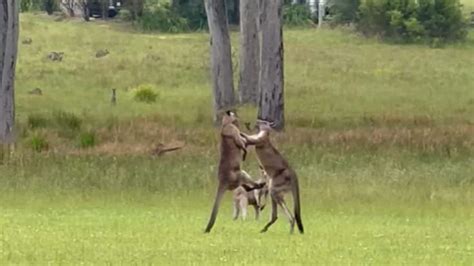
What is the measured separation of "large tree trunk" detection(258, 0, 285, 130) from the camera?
29672 mm

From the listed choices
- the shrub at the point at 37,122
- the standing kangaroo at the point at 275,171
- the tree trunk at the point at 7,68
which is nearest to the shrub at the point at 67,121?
the shrub at the point at 37,122

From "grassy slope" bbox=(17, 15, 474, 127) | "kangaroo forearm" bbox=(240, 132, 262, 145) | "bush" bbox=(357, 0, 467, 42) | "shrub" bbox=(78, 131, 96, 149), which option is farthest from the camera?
"bush" bbox=(357, 0, 467, 42)

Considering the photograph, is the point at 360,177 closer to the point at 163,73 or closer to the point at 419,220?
the point at 419,220

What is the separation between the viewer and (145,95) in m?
40.5

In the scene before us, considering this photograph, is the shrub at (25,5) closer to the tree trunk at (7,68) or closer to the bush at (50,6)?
the bush at (50,6)

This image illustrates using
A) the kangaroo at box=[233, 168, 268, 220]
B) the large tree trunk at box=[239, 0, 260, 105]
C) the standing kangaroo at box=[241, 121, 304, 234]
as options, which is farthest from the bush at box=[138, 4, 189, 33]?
the standing kangaroo at box=[241, 121, 304, 234]

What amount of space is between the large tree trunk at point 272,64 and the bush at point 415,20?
3650 cm

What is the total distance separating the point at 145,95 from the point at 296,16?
37779 mm

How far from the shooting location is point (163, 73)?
49.1m

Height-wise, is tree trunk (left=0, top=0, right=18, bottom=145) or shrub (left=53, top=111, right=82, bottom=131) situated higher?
tree trunk (left=0, top=0, right=18, bottom=145)

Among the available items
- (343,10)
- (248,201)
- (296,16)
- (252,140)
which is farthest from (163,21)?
(252,140)

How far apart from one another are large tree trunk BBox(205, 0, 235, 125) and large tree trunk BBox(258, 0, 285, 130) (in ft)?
14.2

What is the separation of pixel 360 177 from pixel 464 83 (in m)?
24.5

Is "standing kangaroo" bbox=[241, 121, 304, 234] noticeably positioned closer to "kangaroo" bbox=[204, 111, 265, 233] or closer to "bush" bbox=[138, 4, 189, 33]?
"kangaroo" bbox=[204, 111, 265, 233]
